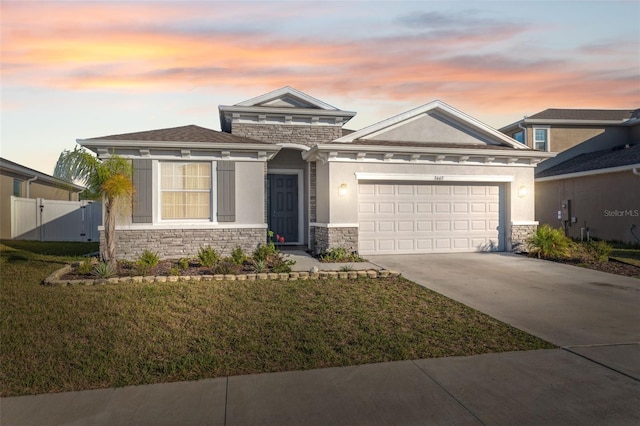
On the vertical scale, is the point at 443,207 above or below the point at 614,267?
above

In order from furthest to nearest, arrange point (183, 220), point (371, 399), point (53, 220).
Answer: point (53, 220) → point (183, 220) → point (371, 399)

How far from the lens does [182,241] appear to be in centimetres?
1222

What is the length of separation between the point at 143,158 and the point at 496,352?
10.3 metres

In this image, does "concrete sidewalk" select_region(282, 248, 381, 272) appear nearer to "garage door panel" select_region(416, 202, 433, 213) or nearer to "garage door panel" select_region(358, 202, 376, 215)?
"garage door panel" select_region(358, 202, 376, 215)

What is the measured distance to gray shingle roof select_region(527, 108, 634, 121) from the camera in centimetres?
2391

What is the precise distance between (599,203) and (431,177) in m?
10.0

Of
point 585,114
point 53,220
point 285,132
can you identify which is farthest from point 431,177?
point 585,114

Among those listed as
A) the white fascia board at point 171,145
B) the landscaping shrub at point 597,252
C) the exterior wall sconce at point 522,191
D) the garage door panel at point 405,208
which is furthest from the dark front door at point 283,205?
the landscaping shrub at point 597,252

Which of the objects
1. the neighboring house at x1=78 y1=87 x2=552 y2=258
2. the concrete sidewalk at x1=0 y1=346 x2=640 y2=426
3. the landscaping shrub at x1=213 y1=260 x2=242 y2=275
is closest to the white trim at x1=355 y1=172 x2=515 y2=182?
the neighboring house at x1=78 y1=87 x2=552 y2=258

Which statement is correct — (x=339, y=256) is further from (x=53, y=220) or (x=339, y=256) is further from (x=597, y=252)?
(x=53, y=220)

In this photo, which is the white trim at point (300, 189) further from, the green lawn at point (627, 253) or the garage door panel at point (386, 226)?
the green lawn at point (627, 253)

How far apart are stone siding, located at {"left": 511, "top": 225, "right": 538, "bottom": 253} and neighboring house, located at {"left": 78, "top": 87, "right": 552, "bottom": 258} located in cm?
4

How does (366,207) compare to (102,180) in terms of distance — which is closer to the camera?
(102,180)

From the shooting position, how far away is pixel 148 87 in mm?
12750
